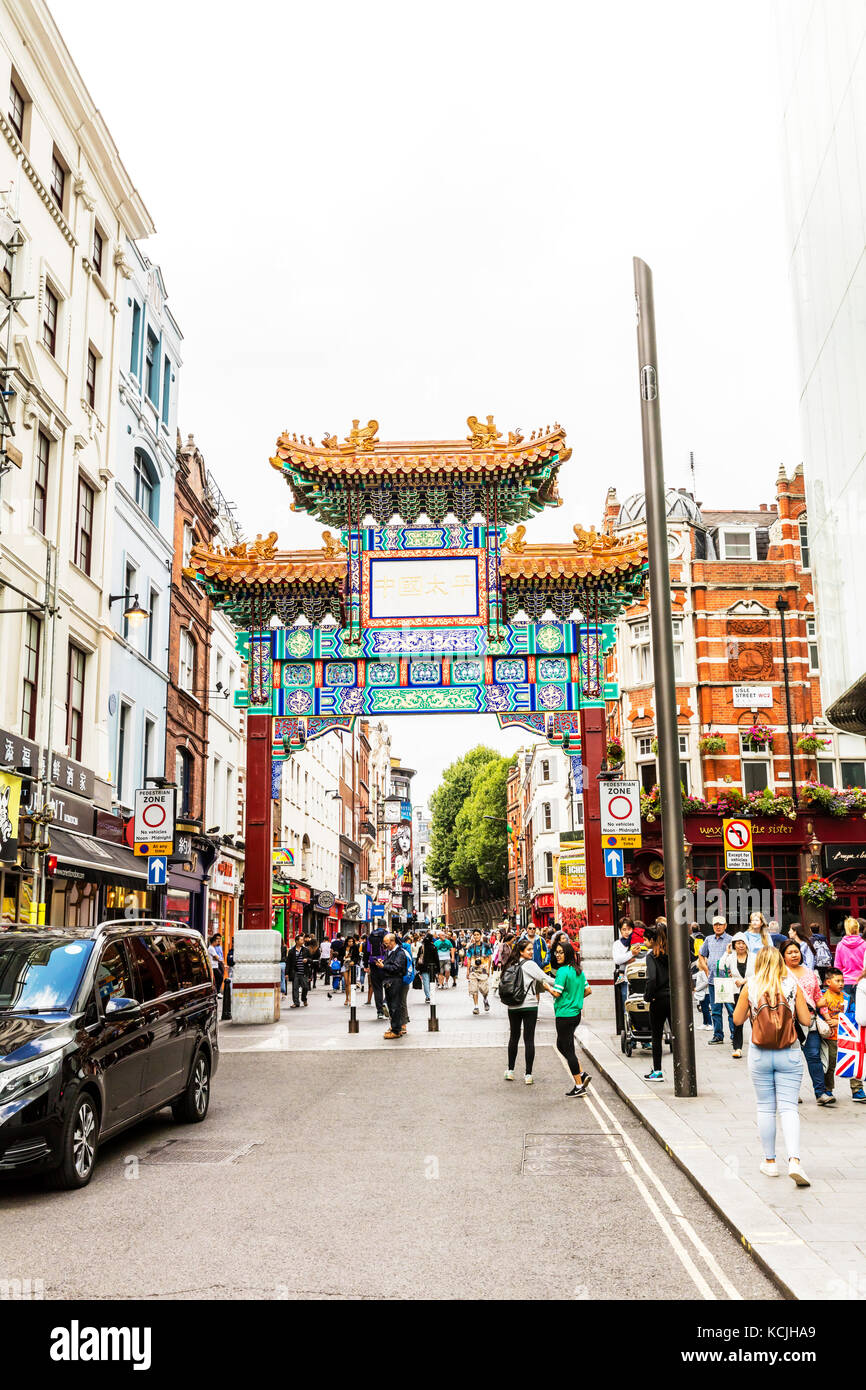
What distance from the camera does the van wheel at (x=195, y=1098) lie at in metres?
11.3

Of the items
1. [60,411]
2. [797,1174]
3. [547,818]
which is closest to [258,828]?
[60,411]

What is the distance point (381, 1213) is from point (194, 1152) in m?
2.95

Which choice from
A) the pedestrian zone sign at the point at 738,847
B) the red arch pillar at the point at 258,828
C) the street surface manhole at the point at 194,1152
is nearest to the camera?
the street surface manhole at the point at 194,1152

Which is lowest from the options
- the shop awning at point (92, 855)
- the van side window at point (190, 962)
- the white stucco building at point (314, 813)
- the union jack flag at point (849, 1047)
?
the union jack flag at point (849, 1047)

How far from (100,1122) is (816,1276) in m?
5.20

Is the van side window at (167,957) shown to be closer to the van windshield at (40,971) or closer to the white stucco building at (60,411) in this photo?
the van windshield at (40,971)

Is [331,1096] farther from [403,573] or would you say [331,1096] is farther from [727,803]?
[727,803]

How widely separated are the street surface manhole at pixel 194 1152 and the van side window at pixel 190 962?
4.77ft

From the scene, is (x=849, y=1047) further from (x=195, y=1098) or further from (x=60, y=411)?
(x=60, y=411)

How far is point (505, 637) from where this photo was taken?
24.1 m

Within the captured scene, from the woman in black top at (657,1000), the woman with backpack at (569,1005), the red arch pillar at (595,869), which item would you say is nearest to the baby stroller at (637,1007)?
the woman in black top at (657,1000)

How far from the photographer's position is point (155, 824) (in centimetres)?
1767

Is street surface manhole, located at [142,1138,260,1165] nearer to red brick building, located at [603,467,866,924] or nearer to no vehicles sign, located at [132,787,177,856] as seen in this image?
no vehicles sign, located at [132,787,177,856]

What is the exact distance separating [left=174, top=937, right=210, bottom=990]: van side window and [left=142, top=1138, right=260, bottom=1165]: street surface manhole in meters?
1.45
